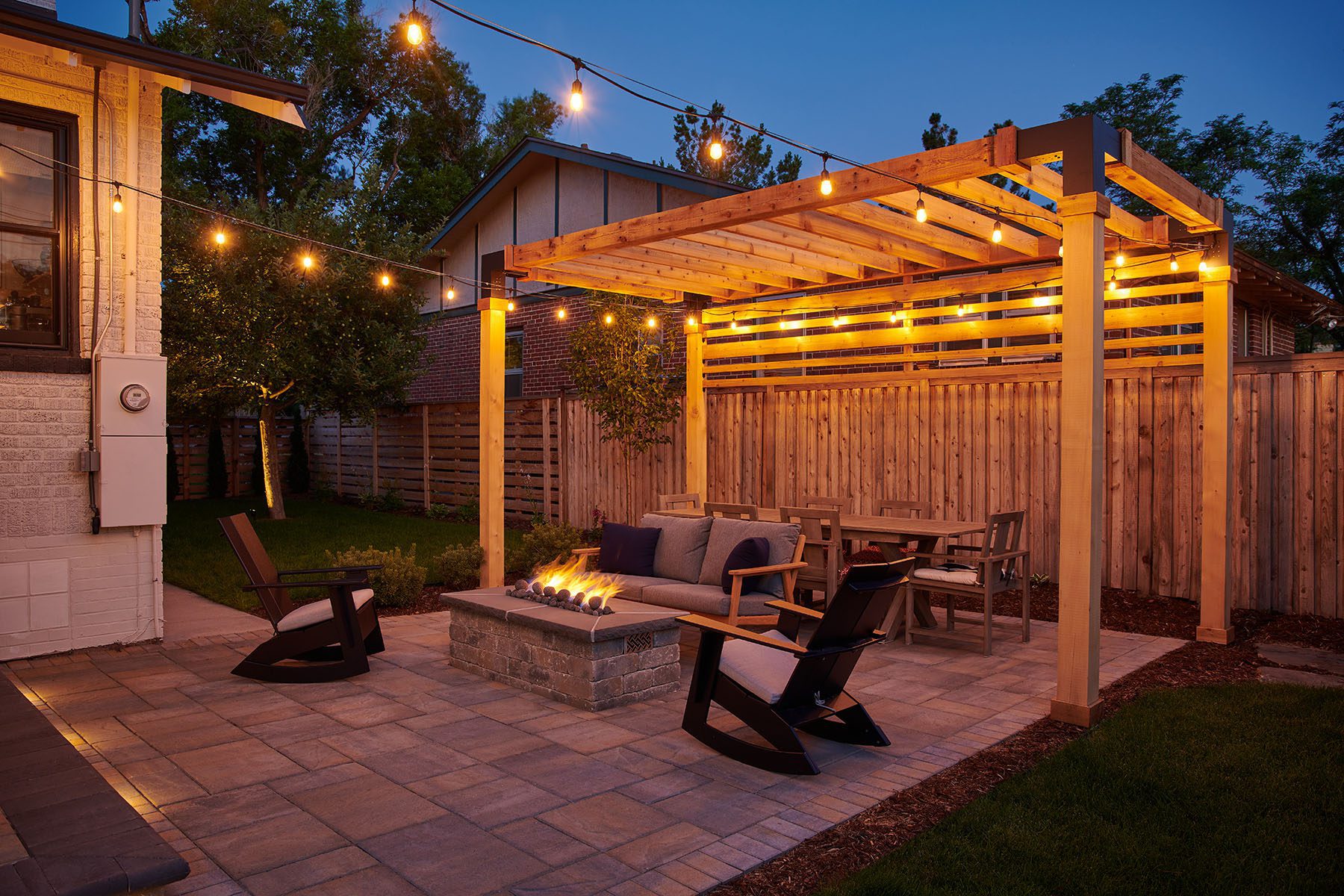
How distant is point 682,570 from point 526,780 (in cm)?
286

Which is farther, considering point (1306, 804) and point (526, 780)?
point (526, 780)

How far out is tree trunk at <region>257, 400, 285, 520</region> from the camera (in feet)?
45.6

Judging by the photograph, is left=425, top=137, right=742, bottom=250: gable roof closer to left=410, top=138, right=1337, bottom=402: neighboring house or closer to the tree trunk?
left=410, top=138, right=1337, bottom=402: neighboring house

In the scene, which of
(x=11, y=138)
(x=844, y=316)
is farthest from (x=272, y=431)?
(x=844, y=316)

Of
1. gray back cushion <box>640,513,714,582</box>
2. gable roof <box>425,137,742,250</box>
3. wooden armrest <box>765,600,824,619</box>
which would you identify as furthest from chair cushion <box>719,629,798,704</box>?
gable roof <box>425,137,742,250</box>

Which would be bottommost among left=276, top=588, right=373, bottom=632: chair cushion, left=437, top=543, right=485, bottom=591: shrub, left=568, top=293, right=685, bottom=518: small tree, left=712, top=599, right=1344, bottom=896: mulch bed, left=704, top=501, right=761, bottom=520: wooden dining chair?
left=712, top=599, right=1344, bottom=896: mulch bed

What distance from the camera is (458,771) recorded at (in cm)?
411

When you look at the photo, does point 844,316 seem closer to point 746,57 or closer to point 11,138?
point 11,138

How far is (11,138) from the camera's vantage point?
6207mm

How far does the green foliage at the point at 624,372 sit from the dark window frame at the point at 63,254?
5.61 m

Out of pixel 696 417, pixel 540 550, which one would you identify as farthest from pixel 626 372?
pixel 540 550

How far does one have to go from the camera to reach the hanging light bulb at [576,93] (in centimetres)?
409

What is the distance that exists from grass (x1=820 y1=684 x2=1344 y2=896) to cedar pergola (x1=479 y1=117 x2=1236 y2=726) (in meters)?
0.62

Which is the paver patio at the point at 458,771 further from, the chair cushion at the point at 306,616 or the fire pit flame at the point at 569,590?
the fire pit flame at the point at 569,590
